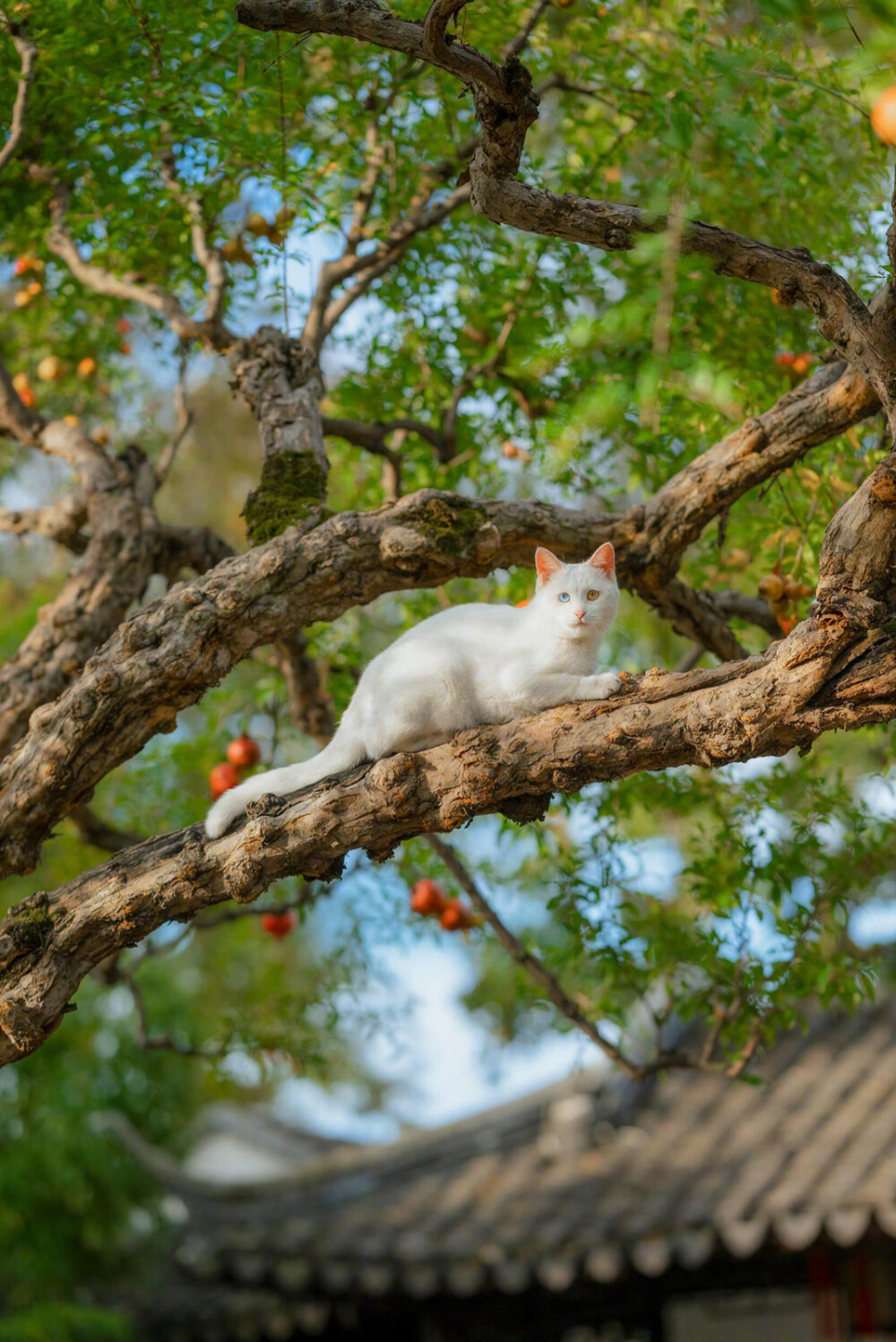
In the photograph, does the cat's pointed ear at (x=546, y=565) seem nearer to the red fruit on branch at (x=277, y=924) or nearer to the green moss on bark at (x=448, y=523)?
the green moss on bark at (x=448, y=523)

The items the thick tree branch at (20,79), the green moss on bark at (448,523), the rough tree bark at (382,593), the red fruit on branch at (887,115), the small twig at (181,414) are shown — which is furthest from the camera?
the small twig at (181,414)

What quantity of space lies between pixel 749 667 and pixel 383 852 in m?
1.04

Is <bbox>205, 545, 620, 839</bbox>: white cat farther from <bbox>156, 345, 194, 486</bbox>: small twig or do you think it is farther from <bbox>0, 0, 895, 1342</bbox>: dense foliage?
<bbox>156, 345, 194, 486</bbox>: small twig

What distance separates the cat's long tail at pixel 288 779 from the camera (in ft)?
10.8

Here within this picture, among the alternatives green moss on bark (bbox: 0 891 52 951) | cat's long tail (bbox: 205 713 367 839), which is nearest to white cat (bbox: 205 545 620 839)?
cat's long tail (bbox: 205 713 367 839)

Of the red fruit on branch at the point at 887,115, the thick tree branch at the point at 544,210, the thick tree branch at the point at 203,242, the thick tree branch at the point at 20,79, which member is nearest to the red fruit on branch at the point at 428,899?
the thick tree branch at the point at 203,242

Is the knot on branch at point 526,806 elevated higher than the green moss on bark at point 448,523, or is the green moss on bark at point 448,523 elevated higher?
the green moss on bark at point 448,523

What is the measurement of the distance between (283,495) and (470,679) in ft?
3.79

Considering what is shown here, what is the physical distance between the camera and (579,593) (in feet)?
11.2

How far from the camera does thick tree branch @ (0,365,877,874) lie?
11.4 ft

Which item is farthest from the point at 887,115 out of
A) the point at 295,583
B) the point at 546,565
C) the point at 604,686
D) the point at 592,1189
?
the point at 592,1189

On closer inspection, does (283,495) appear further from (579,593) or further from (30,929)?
(30,929)

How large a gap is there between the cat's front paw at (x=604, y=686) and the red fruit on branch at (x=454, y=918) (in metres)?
2.41

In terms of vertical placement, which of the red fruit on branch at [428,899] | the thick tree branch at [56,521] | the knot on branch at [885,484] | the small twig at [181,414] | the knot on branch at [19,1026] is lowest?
the knot on branch at [19,1026]
